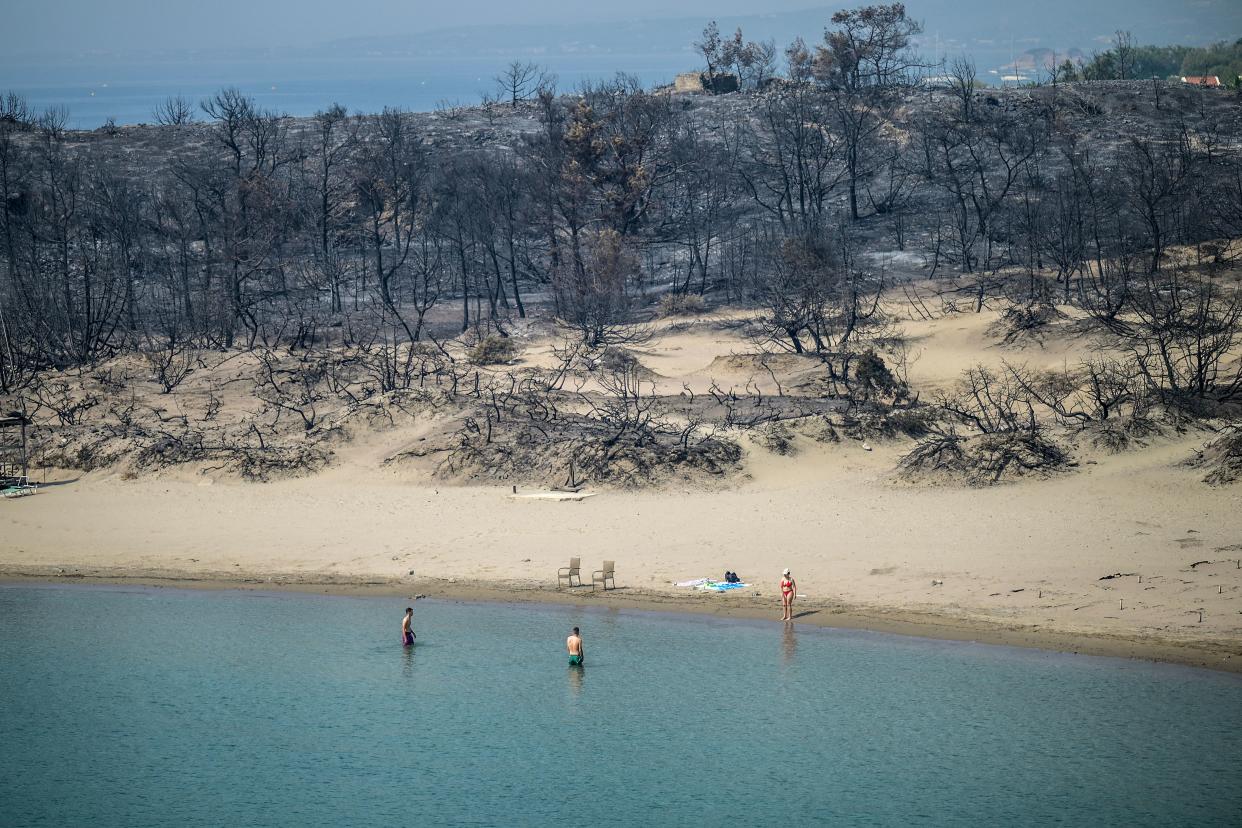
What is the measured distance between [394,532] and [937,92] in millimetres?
55061

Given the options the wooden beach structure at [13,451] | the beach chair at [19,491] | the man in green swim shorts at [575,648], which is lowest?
the man in green swim shorts at [575,648]

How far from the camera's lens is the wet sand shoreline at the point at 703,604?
66.8 ft

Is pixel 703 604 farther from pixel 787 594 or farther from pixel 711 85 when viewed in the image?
pixel 711 85

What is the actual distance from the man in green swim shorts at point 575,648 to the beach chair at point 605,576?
6.93 feet

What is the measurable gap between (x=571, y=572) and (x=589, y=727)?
14.0 feet

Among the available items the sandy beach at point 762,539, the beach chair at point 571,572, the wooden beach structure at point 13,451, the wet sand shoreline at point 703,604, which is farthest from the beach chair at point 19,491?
the beach chair at point 571,572

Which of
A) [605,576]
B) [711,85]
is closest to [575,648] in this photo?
[605,576]

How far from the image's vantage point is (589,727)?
2031cm

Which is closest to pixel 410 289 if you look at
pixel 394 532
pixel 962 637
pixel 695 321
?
pixel 695 321

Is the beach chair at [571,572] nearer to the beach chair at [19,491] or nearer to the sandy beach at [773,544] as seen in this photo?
the sandy beach at [773,544]

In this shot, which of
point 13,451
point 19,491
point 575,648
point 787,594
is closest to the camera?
point 575,648

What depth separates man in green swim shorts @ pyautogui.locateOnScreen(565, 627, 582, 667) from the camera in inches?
850

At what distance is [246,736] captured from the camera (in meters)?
20.5

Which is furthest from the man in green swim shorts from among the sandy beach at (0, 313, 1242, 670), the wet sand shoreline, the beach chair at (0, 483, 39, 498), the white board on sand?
the beach chair at (0, 483, 39, 498)
